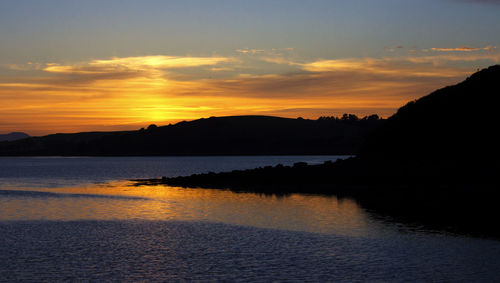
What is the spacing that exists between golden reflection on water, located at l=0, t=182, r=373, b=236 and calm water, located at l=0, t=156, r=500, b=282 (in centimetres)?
9

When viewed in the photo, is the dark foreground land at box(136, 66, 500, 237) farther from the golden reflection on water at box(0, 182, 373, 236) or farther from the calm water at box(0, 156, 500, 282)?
the calm water at box(0, 156, 500, 282)

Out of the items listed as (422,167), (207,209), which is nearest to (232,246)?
(207,209)

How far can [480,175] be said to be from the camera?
58.9 m

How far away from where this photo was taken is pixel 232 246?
1133 inches

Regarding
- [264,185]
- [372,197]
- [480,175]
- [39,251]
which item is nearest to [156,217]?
[39,251]

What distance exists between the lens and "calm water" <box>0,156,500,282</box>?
22.4 metres

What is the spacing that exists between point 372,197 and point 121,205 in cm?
2414

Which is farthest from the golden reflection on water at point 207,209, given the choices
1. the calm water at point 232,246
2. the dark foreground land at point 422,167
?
the dark foreground land at point 422,167

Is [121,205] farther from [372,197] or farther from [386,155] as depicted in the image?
[386,155]

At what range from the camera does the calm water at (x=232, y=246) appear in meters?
22.4

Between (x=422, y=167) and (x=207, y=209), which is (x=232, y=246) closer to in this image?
(x=207, y=209)

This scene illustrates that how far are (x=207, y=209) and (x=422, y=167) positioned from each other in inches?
1216

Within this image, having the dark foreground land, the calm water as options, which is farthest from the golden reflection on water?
the dark foreground land

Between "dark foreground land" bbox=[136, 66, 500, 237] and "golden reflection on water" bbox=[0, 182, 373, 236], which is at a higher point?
"dark foreground land" bbox=[136, 66, 500, 237]
